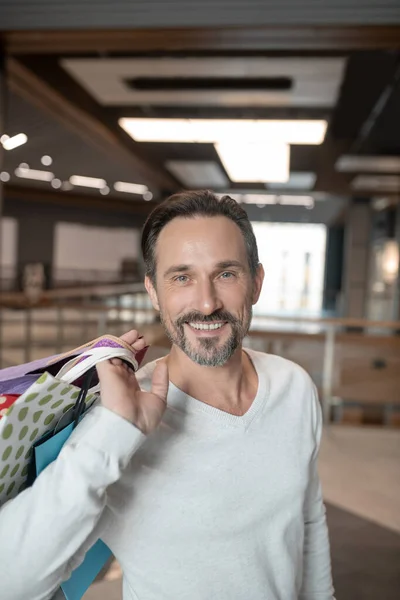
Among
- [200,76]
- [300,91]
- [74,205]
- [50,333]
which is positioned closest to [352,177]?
[300,91]

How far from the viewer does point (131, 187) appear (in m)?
7.65

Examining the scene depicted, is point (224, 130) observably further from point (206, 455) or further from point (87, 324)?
point (206, 455)

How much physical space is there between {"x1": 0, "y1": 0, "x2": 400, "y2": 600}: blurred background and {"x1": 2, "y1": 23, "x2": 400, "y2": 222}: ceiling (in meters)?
0.02

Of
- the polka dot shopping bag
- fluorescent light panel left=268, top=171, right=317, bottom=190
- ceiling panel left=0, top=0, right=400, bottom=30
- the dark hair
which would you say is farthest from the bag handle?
fluorescent light panel left=268, top=171, right=317, bottom=190

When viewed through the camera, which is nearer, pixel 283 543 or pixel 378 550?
pixel 283 543

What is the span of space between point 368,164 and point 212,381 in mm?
6763

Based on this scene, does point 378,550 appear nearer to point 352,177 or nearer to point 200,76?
point 200,76

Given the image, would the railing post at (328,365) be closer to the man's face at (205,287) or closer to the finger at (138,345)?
the man's face at (205,287)

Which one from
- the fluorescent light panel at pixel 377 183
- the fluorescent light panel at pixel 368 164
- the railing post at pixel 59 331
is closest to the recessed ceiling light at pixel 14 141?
the railing post at pixel 59 331

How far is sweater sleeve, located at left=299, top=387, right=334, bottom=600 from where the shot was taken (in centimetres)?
120

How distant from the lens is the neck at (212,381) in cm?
107

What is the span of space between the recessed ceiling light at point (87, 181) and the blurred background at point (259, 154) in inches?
2.5

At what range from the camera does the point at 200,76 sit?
4004 millimetres

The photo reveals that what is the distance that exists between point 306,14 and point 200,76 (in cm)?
152
